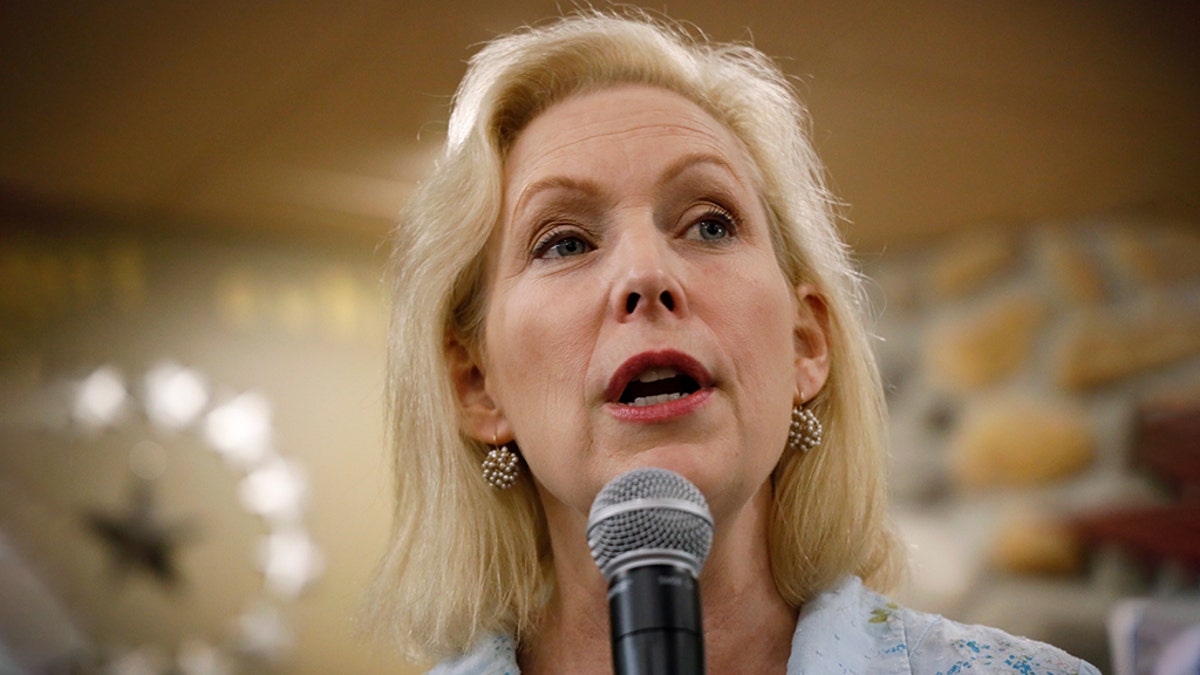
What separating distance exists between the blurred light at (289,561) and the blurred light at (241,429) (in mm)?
263

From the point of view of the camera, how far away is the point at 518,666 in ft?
4.79

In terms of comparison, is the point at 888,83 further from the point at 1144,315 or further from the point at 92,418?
the point at 92,418

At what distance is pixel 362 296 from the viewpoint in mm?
3852

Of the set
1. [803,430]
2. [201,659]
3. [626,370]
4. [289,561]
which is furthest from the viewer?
[289,561]

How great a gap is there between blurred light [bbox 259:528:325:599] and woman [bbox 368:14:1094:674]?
6.50ft

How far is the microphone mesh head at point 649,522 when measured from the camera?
0.74m

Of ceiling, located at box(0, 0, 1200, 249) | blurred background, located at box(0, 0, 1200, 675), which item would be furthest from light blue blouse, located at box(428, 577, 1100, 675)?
ceiling, located at box(0, 0, 1200, 249)

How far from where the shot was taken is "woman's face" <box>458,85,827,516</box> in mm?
1143

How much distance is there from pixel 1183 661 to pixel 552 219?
1.62 metres

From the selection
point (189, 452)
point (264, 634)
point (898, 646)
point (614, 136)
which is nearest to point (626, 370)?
point (614, 136)

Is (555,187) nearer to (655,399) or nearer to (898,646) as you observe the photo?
(655,399)

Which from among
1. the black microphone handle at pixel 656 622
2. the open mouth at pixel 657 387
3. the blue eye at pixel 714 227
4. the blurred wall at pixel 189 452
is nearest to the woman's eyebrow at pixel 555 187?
the blue eye at pixel 714 227

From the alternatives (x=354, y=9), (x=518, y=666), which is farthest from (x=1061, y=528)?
(x=354, y=9)

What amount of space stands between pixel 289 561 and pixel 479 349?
7.38 ft
